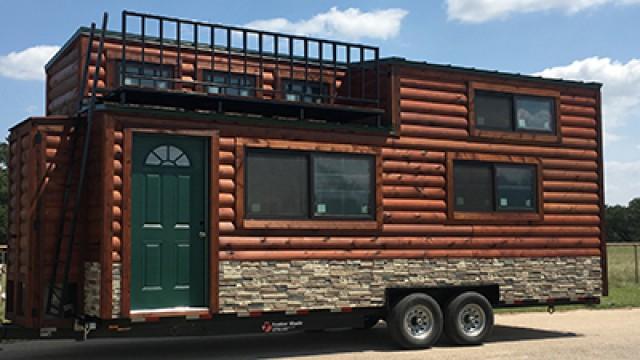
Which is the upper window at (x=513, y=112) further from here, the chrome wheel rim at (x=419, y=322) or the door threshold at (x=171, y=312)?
the door threshold at (x=171, y=312)

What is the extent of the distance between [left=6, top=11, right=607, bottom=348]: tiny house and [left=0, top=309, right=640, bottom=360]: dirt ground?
495mm

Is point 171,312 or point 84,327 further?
point 171,312

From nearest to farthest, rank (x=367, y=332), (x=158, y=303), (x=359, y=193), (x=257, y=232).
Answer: (x=158, y=303) → (x=257, y=232) → (x=359, y=193) → (x=367, y=332)

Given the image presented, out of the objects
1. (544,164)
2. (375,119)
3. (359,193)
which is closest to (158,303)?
(359,193)

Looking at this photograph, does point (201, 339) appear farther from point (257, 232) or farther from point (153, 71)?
point (153, 71)

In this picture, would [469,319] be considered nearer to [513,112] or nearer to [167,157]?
[513,112]

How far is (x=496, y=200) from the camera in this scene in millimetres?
14438

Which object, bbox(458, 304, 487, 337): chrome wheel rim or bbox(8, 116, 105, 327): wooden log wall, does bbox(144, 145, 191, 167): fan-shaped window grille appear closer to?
bbox(8, 116, 105, 327): wooden log wall

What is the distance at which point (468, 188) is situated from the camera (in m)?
14.3

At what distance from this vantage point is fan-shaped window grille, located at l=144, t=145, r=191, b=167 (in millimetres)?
11508

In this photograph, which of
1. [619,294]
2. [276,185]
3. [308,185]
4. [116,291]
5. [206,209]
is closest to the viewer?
[116,291]

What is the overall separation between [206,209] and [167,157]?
938 millimetres

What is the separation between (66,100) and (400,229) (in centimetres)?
→ 605

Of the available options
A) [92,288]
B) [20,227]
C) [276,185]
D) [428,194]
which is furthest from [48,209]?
[428,194]
